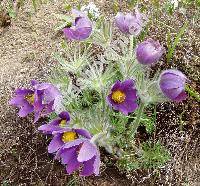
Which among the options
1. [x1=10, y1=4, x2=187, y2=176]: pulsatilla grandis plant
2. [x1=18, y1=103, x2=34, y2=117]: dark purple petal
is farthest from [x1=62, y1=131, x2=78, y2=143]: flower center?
[x1=18, y1=103, x2=34, y2=117]: dark purple petal

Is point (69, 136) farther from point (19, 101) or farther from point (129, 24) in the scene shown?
point (129, 24)

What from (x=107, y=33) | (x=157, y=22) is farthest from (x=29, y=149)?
(x=157, y=22)

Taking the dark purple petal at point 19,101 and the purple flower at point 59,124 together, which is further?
the dark purple petal at point 19,101

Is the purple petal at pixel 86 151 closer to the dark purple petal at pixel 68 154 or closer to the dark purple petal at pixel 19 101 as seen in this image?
the dark purple petal at pixel 68 154

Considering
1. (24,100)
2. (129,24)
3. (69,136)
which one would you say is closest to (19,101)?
(24,100)

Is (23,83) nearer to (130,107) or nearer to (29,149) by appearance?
(29,149)

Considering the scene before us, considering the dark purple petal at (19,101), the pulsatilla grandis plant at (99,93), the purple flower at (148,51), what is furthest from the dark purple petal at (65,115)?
the purple flower at (148,51)

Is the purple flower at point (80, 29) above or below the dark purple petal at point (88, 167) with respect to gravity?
above
